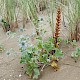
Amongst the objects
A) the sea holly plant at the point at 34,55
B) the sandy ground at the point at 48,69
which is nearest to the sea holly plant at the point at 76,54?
the sandy ground at the point at 48,69

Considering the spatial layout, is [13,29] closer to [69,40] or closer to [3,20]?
[3,20]

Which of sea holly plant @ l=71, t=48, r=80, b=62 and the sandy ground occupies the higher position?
sea holly plant @ l=71, t=48, r=80, b=62

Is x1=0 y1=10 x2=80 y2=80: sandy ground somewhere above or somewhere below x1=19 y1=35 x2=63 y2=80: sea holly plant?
below

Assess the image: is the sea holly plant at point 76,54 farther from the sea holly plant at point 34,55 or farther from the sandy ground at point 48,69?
the sea holly plant at point 34,55

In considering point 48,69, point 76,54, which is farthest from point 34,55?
point 76,54

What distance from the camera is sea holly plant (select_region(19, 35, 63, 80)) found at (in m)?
2.05

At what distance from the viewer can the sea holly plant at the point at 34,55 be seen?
80.6 inches

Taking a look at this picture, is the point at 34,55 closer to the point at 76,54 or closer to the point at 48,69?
the point at 48,69

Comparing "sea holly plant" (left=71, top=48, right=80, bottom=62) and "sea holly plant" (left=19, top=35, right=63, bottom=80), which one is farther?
"sea holly plant" (left=71, top=48, right=80, bottom=62)

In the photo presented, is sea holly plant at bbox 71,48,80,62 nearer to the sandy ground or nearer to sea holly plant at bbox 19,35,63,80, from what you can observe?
the sandy ground

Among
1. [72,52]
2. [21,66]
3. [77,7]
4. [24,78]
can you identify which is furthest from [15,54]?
[77,7]

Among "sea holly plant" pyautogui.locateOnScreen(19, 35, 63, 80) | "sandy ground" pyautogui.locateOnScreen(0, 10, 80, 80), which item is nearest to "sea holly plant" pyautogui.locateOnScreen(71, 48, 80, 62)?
"sandy ground" pyautogui.locateOnScreen(0, 10, 80, 80)

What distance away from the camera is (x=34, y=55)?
2109 mm

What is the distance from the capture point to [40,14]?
3.44 metres
